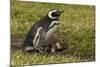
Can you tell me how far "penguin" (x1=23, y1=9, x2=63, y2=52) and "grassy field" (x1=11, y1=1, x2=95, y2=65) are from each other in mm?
47

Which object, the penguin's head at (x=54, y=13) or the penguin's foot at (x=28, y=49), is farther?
the penguin's head at (x=54, y=13)

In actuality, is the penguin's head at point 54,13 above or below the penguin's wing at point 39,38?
above

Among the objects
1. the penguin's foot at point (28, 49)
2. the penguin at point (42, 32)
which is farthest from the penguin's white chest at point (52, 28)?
the penguin's foot at point (28, 49)

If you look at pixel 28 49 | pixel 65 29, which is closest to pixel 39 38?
pixel 28 49

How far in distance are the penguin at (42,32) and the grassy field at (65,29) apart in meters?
0.05

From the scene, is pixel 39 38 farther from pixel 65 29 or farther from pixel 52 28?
Result: pixel 65 29

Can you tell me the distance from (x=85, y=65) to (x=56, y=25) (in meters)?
0.64

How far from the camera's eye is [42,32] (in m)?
2.43

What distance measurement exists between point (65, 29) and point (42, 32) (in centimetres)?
29

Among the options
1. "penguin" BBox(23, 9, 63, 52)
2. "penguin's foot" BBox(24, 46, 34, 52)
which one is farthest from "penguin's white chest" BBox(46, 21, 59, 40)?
"penguin's foot" BBox(24, 46, 34, 52)

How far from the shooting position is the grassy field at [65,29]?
2.32 meters

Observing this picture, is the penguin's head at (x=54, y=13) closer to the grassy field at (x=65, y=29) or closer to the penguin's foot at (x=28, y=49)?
the grassy field at (x=65, y=29)
